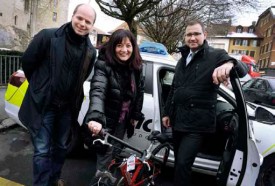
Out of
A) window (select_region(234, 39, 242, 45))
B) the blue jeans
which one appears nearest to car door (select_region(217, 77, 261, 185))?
the blue jeans

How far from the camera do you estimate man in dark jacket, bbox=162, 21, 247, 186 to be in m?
2.23

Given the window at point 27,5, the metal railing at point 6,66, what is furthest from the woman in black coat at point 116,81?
the window at point 27,5

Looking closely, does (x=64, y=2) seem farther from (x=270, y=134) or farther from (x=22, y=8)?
(x=270, y=134)

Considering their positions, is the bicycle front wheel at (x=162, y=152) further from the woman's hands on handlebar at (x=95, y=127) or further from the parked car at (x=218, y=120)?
the woman's hands on handlebar at (x=95, y=127)

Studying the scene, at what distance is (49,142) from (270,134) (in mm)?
2442

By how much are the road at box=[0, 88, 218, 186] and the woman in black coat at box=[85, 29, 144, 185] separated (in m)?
1.13

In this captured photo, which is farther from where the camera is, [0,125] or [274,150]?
[0,125]

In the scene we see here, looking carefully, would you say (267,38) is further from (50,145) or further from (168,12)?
(50,145)

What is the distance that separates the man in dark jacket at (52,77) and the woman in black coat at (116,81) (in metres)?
0.29

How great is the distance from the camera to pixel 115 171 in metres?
2.21

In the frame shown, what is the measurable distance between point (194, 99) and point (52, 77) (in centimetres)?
129

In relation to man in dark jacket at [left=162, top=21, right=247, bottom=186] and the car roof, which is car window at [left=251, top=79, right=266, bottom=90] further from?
man in dark jacket at [left=162, top=21, right=247, bottom=186]

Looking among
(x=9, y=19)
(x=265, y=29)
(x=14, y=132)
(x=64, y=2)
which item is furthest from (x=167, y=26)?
(x=265, y=29)

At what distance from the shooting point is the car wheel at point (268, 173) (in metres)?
3.00
